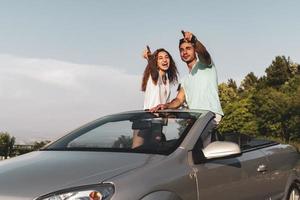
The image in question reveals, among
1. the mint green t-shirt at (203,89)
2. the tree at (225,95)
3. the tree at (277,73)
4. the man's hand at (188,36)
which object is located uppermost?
the tree at (277,73)

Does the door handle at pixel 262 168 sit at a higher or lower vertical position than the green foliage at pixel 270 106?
lower

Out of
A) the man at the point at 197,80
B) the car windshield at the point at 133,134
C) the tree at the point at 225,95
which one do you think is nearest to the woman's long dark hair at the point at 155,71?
the man at the point at 197,80

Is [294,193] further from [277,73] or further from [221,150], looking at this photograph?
[277,73]

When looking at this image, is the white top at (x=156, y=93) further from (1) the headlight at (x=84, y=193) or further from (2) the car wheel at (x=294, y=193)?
(1) the headlight at (x=84, y=193)

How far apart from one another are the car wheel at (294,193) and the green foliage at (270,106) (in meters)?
84.1

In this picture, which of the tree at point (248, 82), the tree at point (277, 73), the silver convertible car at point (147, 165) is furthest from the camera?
the tree at point (248, 82)

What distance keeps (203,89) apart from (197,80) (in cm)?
14

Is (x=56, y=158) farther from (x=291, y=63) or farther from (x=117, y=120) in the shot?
(x=291, y=63)

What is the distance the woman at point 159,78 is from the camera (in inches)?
294

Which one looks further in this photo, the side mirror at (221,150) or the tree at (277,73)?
the tree at (277,73)

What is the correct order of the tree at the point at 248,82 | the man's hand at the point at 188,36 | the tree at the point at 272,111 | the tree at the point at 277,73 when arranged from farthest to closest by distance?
the tree at the point at 248,82 → the tree at the point at 277,73 → the tree at the point at 272,111 → the man's hand at the point at 188,36

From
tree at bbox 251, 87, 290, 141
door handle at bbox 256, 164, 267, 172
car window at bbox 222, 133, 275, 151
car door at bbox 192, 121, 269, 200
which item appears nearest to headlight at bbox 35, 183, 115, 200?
car door at bbox 192, 121, 269, 200

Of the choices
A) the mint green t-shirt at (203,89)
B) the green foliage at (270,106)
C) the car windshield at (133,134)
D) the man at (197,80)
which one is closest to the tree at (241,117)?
the green foliage at (270,106)

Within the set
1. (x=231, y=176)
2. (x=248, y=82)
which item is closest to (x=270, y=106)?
(x=248, y=82)
